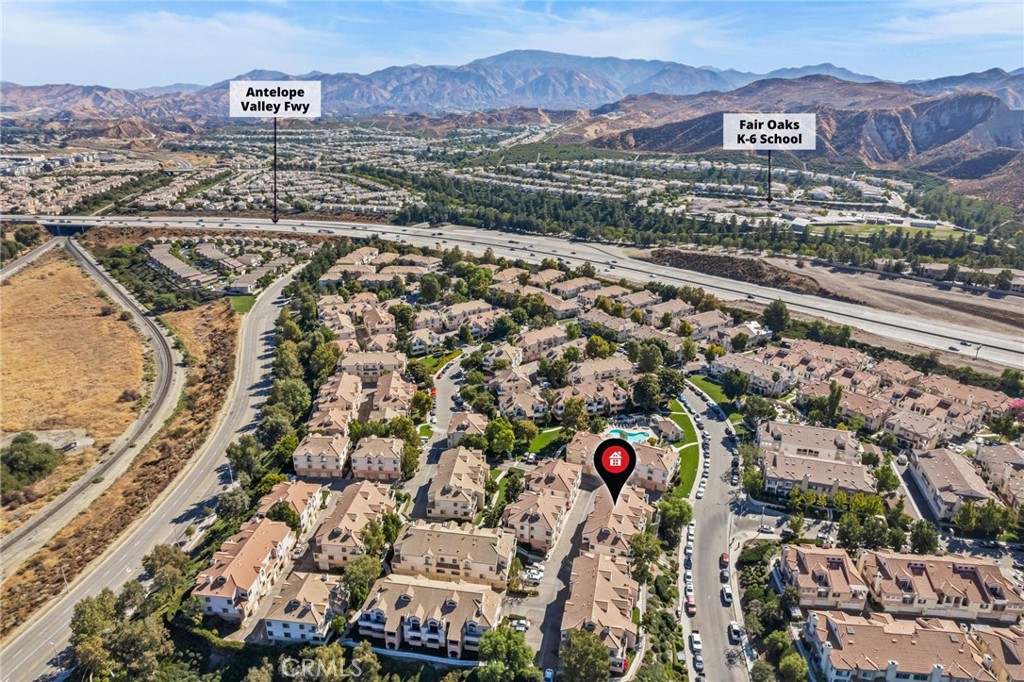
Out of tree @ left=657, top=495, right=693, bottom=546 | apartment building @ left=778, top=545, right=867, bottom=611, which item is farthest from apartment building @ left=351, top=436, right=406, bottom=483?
apartment building @ left=778, top=545, right=867, bottom=611

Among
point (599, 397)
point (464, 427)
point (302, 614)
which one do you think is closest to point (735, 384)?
point (599, 397)

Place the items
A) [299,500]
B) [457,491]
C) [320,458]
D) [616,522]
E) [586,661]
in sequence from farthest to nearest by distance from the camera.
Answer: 1. [320,458]
2. [457,491]
3. [299,500]
4. [616,522]
5. [586,661]

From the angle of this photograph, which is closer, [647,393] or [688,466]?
[688,466]

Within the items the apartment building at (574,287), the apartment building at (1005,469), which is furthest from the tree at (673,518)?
the apartment building at (574,287)

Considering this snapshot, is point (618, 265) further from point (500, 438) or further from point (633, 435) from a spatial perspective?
point (500, 438)

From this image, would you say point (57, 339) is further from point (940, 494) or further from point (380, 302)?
point (940, 494)

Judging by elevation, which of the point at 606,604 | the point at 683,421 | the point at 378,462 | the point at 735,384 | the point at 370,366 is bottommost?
the point at 606,604

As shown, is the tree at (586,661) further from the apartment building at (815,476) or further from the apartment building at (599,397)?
the apartment building at (599,397)
